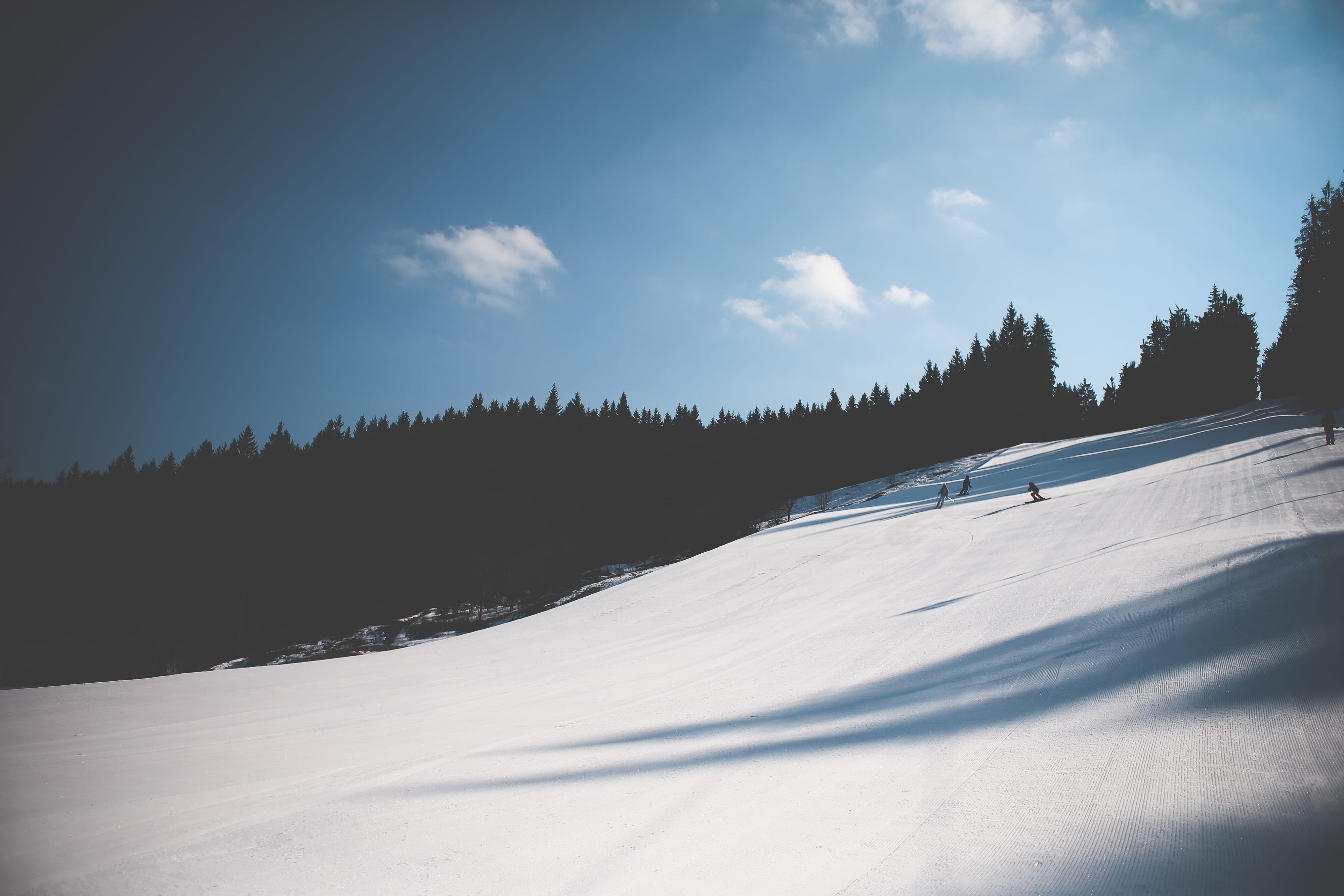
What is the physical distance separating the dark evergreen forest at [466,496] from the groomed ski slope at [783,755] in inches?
1230

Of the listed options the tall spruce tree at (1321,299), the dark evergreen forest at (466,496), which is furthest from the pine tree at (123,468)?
the tall spruce tree at (1321,299)

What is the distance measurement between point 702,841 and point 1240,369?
89.5m

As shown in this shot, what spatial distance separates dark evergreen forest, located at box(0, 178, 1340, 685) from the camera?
4781 cm

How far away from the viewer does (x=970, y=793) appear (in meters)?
4.21

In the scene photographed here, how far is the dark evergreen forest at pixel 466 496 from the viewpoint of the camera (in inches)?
1882

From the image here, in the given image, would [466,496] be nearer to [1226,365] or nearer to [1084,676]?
[1084,676]

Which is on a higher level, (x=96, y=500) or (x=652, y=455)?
(x=96, y=500)

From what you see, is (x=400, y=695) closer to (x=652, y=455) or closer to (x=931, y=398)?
(x=652, y=455)

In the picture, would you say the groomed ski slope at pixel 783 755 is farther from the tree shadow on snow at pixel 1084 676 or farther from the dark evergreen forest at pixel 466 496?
the dark evergreen forest at pixel 466 496

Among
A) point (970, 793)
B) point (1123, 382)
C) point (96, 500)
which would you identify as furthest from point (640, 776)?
point (1123, 382)

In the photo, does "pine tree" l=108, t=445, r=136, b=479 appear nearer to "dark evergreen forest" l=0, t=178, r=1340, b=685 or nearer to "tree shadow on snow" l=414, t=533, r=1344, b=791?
"dark evergreen forest" l=0, t=178, r=1340, b=685

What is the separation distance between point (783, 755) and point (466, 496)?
61542 millimetres

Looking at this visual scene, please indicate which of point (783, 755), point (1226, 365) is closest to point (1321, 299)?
point (1226, 365)

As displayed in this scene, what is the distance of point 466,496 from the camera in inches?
2403
